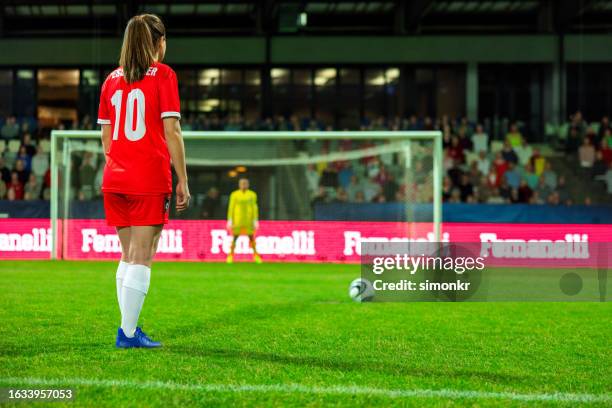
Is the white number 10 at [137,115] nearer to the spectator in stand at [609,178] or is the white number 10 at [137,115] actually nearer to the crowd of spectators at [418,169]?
the crowd of spectators at [418,169]

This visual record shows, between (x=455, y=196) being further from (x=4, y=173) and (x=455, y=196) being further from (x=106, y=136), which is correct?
(x=106, y=136)

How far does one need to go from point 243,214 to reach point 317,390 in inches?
506

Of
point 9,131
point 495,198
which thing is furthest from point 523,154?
point 9,131

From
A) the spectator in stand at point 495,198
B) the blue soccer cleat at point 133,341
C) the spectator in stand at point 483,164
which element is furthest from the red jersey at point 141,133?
the spectator in stand at point 483,164

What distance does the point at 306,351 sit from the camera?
5480 mm

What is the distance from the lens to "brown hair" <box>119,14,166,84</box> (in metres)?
5.14

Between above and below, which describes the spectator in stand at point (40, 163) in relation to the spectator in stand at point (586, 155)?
below

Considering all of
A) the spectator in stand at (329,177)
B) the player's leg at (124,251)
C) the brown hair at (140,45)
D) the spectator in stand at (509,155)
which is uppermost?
the spectator in stand at (509,155)

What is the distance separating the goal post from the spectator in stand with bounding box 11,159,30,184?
5.13ft

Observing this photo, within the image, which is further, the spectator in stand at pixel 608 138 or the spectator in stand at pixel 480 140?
the spectator in stand at pixel 480 140

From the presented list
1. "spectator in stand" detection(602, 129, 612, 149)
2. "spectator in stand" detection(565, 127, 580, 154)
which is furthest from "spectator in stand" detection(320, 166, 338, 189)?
"spectator in stand" detection(602, 129, 612, 149)

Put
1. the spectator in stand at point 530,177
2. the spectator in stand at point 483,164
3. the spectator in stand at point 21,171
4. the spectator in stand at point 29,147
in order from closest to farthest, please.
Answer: the spectator in stand at point 21,171
the spectator in stand at point 530,177
the spectator in stand at point 29,147
the spectator in stand at point 483,164

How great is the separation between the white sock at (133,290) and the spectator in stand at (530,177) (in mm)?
17452

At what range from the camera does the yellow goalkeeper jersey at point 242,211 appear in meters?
16.9
